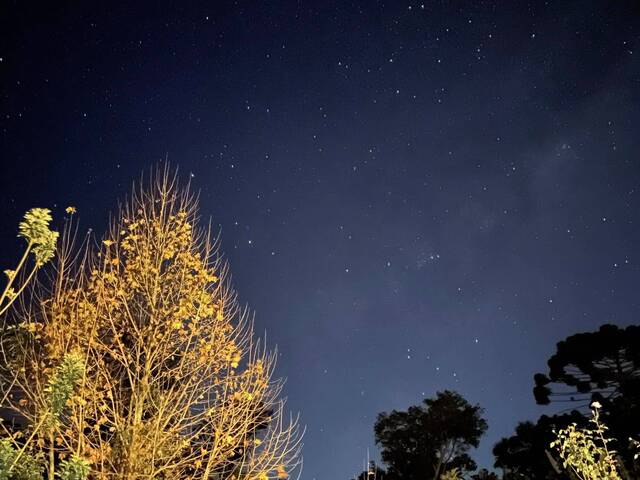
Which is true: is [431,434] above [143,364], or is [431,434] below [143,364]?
above

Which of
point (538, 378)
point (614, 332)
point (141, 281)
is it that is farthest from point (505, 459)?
point (141, 281)

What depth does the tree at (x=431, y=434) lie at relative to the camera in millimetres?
35688

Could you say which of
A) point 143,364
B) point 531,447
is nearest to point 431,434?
point 531,447

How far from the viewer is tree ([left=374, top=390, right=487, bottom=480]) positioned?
117ft

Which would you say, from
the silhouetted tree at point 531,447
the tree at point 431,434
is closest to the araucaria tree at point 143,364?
the silhouetted tree at point 531,447

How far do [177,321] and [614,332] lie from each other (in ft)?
72.6

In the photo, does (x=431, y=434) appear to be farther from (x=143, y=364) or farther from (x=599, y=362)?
(x=143, y=364)

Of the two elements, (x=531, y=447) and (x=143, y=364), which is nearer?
(x=143, y=364)

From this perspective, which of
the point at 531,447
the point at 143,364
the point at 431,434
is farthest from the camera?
the point at 431,434

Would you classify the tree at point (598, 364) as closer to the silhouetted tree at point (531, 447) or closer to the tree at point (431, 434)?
the silhouetted tree at point (531, 447)

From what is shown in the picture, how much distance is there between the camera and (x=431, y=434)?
36125 mm

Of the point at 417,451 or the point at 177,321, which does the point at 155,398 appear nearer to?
the point at 177,321

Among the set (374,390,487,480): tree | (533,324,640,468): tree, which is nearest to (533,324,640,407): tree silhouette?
(533,324,640,468): tree

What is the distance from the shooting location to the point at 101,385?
7.01m
